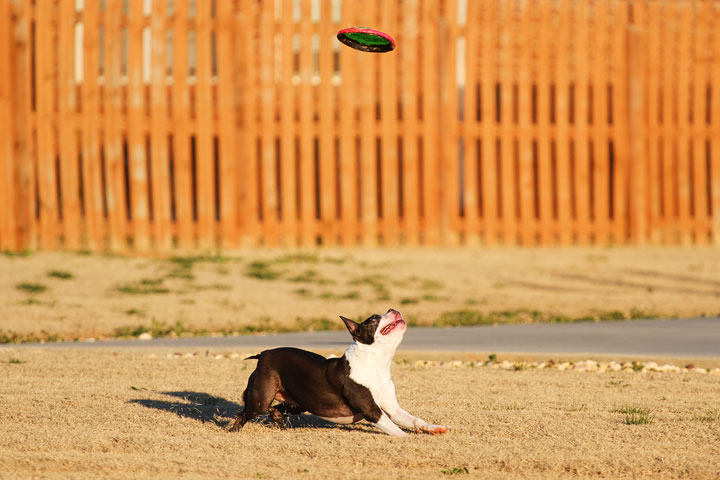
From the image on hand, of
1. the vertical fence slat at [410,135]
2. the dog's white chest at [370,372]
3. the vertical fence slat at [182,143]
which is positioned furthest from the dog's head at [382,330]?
the vertical fence slat at [410,135]

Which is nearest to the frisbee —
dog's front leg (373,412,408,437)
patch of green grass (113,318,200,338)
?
dog's front leg (373,412,408,437)

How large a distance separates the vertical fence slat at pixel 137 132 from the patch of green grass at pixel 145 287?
162 inches

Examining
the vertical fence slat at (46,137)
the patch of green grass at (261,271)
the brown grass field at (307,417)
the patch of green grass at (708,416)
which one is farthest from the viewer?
the vertical fence slat at (46,137)

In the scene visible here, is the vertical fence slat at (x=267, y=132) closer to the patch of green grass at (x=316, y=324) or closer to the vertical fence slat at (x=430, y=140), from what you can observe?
the vertical fence slat at (x=430, y=140)

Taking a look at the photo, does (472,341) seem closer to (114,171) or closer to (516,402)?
(516,402)

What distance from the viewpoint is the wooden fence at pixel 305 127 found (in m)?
24.0

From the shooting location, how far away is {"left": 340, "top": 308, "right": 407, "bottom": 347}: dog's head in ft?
23.2

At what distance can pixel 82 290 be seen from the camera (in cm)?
1900

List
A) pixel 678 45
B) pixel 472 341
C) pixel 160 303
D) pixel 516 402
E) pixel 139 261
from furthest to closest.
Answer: pixel 678 45 → pixel 139 261 → pixel 160 303 → pixel 472 341 → pixel 516 402

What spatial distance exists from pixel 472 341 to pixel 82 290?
9040 mm

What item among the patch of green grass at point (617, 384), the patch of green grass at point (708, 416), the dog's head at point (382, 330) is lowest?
the patch of green grass at point (617, 384)

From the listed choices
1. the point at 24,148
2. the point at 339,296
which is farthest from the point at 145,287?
the point at 24,148

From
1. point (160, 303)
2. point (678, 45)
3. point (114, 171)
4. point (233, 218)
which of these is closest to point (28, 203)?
point (114, 171)

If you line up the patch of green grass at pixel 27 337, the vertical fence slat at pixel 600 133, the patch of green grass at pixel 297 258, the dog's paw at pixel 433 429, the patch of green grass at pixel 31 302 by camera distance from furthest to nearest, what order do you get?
the vertical fence slat at pixel 600 133 < the patch of green grass at pixel 297 258 < the patch of green grass at pixel 31 302 < the patch of green grass at pixel 27 337 < the dog's paw at pixel 433 429
